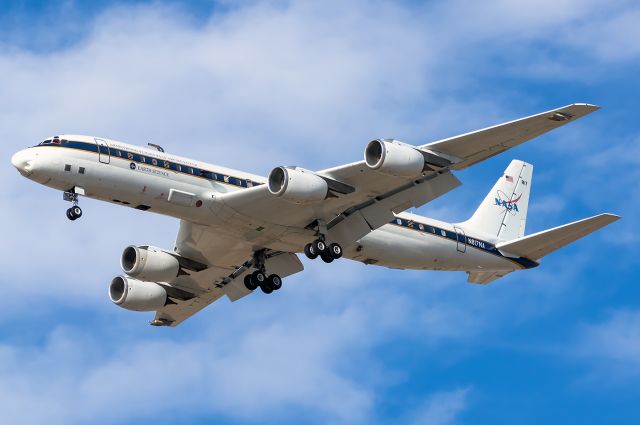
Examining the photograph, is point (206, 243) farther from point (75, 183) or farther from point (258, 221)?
point (75, 183)

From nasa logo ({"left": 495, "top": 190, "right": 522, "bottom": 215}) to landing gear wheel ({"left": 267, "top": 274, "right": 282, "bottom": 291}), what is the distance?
1200 cm

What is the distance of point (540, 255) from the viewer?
54594mm

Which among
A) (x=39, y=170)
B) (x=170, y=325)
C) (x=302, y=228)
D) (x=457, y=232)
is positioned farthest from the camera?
(x=170, y=325)

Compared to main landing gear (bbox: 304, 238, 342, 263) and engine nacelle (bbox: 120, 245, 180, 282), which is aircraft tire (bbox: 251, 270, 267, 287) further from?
main landing gear (bbox: 304, 238, 342, 263)

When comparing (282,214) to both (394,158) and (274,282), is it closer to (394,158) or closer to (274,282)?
(274,282)

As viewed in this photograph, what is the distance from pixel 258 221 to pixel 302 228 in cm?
200

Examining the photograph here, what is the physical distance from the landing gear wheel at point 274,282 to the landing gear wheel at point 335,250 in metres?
4.14

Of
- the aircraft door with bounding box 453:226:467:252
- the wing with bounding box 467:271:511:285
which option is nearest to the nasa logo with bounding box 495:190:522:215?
the wing with bounding box 467:271:511:285

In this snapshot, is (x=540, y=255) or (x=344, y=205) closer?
(x=344, y=205)

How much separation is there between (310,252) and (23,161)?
456 inches

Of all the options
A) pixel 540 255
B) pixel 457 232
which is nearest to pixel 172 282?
pixel 457 232

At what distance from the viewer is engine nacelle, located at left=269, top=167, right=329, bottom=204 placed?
45.6m

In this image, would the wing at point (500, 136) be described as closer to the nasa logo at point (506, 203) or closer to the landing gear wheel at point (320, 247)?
the landing gear wheel at point (320, 247)

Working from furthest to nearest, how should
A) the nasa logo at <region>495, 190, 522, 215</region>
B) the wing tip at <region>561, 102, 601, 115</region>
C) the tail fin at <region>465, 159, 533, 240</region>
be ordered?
the nasa logo at <region>495, 190, 522, 215</region> → the tail fin at <region>465, 159, 533, 240</region> → the wing tip at <region>561, 102, 601, 115</region>
